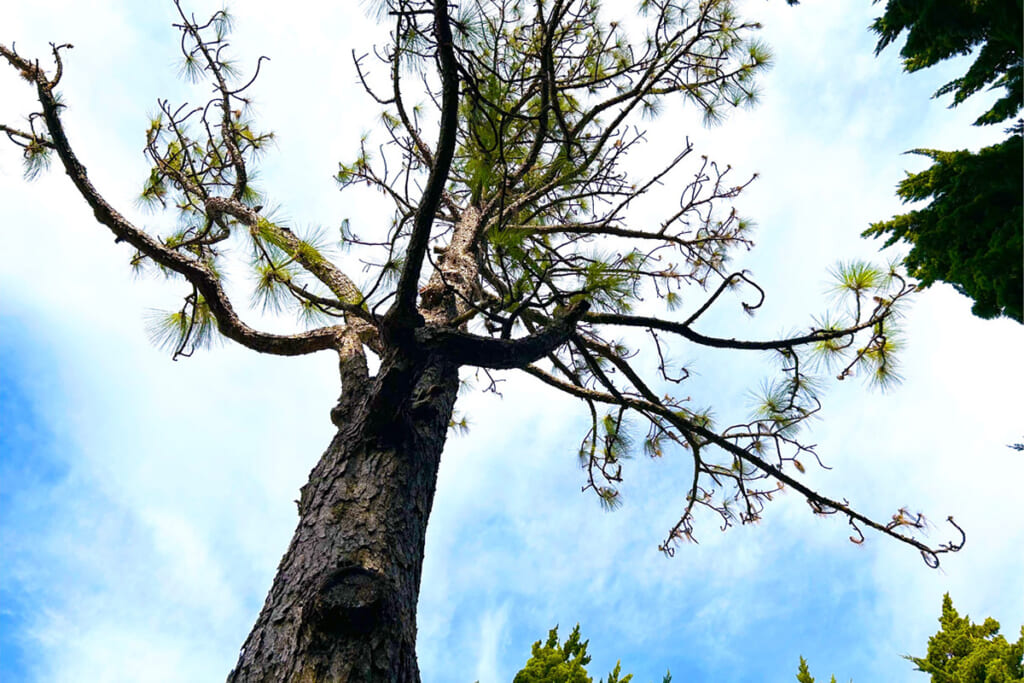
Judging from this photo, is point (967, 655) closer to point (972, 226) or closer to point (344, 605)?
point (972, 226)

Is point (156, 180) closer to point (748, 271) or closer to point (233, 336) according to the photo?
point (233, 336)

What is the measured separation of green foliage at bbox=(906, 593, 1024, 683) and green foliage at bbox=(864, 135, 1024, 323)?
320cm

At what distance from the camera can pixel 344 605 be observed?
1.28 metres

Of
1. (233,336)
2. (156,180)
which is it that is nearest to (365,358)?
(233,336)

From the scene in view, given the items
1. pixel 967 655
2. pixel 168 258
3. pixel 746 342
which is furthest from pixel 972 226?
pixel 967 655

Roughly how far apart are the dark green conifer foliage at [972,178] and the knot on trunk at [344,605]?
2684mm

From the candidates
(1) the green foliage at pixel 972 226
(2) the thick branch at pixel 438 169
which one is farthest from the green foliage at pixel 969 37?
(2) the thick branch at pixel 438 169

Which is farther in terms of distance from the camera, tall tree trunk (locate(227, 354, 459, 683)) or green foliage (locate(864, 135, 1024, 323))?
green foliage (locate(864, 135, 1024, 323))

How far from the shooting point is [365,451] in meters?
1.76

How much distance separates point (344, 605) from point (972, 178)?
3.07m

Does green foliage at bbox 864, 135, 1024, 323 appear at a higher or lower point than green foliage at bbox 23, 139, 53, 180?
lower

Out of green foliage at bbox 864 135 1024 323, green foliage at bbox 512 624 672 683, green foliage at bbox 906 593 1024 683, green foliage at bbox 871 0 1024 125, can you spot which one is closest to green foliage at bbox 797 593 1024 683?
green foliage at bbox 906 593 1024 683

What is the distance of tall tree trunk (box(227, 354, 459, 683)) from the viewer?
126 centimetres

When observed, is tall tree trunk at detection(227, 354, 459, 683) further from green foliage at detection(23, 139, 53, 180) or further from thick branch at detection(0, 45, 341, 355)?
green foliage at detection(23, 139, 53, 180)
